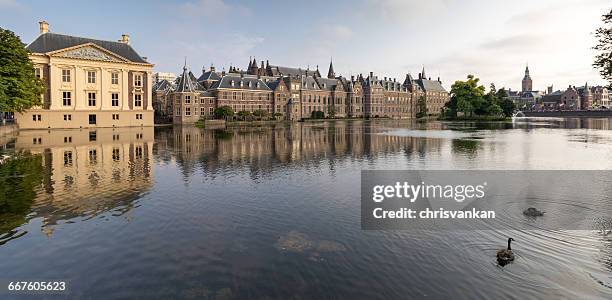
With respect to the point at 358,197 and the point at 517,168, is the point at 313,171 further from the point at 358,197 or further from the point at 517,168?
the point at 517,168

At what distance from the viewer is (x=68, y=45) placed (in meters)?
68.7

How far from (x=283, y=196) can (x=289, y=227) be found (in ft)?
14.4

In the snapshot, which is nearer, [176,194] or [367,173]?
[176,194]

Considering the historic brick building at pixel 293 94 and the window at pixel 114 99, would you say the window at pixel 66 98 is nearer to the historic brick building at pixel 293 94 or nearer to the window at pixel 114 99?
the window at pixel 114 99

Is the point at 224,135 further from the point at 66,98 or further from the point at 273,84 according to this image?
the point at 273,84

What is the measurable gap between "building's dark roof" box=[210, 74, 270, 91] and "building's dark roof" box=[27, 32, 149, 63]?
29455 mm

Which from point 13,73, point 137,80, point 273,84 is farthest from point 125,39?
point 273,84

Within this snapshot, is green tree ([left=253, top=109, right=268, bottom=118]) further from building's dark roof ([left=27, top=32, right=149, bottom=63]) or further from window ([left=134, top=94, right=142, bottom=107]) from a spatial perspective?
building's dark roof ([left=27, top=32, right=149, bottom=63])

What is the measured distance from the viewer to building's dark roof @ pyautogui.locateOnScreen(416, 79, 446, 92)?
171 m

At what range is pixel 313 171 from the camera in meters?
24.1

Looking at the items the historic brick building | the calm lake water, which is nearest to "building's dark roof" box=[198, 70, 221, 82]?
the historic brick building

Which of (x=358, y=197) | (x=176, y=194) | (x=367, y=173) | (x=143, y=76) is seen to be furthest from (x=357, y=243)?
(x=143, y=76)

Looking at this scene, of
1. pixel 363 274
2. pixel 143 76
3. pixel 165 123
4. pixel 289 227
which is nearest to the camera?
pixel 363 274

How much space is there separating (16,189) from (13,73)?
138 ft
